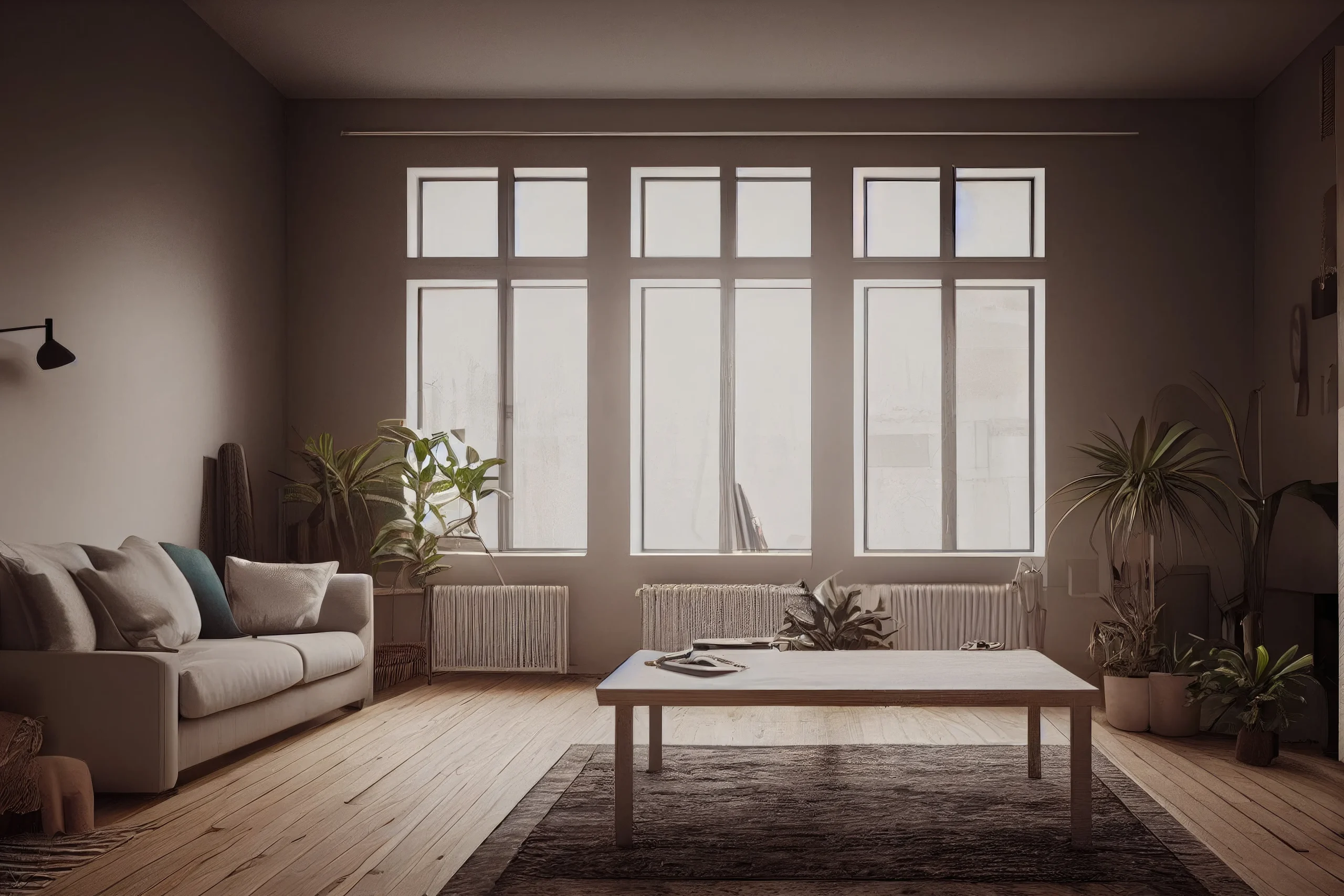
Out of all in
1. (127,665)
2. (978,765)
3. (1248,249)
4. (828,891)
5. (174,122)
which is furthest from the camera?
(1248,249)

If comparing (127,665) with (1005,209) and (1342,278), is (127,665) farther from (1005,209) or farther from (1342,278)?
(1005,209)

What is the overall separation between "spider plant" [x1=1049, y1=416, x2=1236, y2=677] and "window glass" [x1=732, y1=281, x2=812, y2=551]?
162cm

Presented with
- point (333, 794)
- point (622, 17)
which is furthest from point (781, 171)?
point (333, 794)

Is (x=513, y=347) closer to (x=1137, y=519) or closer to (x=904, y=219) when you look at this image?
(x=904, y=219)

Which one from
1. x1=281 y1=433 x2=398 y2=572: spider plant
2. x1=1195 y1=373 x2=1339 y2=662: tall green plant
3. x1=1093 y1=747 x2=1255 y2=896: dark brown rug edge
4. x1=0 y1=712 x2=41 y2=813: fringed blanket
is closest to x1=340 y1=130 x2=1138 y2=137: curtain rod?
x1=1195 y1=373 x2=1339 y2=662: tall green plant

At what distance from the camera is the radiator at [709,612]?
21.2 feet

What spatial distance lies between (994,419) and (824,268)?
151 centimetres

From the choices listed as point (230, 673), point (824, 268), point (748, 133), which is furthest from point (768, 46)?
point (230, 673)

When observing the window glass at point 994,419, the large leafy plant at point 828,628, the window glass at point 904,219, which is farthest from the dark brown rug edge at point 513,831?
the window glass at point 904,219

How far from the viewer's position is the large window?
6953 millimetres

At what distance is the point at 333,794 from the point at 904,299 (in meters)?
4.76

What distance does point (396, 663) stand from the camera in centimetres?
624

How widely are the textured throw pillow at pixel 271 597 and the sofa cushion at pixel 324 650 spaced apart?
0.06 meters

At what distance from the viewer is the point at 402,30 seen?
5.82 meters
